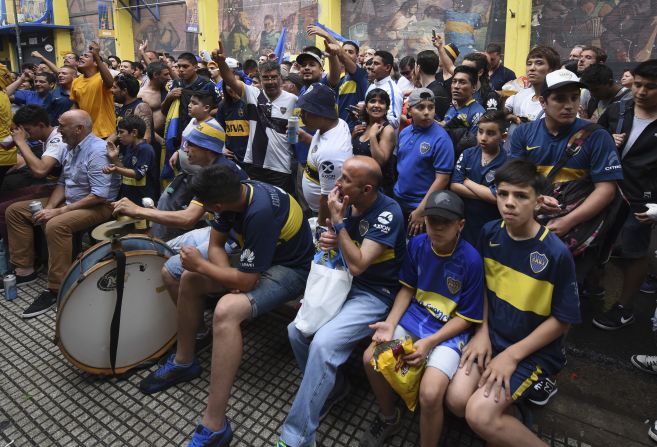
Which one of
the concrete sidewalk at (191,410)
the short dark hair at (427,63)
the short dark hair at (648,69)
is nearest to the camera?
the concrete sidewalk at (191,410)

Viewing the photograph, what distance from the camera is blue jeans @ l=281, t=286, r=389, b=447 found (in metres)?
2.48

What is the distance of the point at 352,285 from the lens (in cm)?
299

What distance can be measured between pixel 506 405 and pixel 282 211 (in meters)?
1.80

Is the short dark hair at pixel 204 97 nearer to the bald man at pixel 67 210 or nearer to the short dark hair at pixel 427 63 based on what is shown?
the bald man at pixel 67 210

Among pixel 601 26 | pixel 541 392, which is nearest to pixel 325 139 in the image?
pixel 541 392

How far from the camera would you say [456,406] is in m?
2.28

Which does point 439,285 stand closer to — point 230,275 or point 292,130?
point 230,275

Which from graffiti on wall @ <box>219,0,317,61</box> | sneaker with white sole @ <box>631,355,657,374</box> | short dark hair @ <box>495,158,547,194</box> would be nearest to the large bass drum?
short dark hair @ <box>495,158,547,194</box>

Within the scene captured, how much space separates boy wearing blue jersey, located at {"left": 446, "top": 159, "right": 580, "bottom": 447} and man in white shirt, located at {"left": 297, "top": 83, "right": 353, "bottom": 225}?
150 centimetres

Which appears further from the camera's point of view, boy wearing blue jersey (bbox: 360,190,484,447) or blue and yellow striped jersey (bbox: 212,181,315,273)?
blue and yellow striped jersey (bbox: 212,181,315,273)

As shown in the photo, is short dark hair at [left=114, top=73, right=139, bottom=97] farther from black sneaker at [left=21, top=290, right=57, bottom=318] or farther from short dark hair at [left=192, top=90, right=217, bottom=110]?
black sneaker at [left=21, top=290, right=57, bottom=318]

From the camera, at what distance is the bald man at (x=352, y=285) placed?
2.51 metres

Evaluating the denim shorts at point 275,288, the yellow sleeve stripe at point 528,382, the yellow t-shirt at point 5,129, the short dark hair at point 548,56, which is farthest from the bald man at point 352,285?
the yellow t-shirt at point 5,129

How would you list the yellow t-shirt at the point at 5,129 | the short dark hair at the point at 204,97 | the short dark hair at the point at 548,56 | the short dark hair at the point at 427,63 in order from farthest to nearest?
the yellow t-shirt at the point at 5,129 < the short dark hair at the point at 427,63 < the short dark hair at the point at 204,97 < the short dark hair at the point at 548,56
